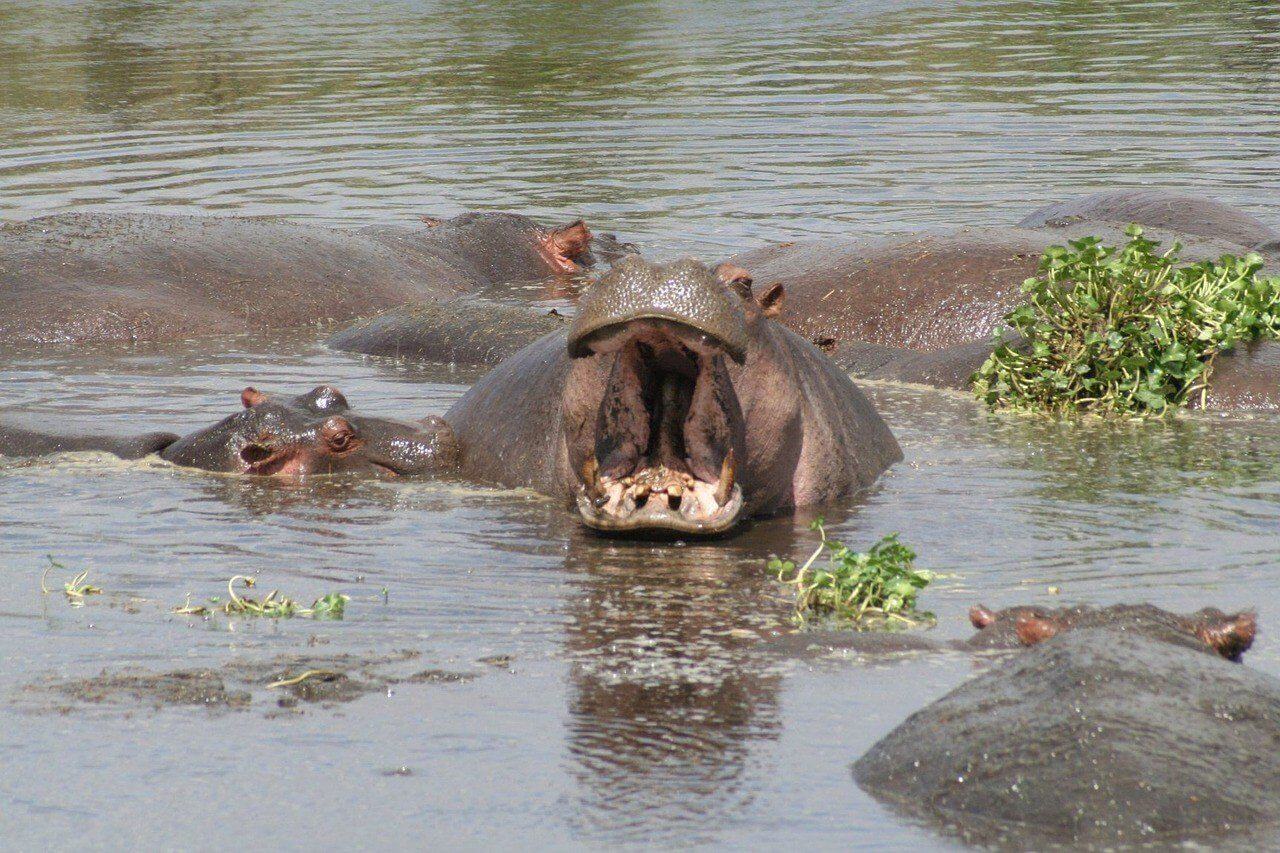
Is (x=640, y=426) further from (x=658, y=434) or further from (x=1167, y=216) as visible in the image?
(x=1167, y=216)

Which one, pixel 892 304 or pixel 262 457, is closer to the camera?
pixel 262 457

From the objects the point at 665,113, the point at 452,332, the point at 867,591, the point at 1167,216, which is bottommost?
the point at 867,591

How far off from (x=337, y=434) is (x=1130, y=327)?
9.65 feet

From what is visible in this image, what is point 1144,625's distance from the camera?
401 cm

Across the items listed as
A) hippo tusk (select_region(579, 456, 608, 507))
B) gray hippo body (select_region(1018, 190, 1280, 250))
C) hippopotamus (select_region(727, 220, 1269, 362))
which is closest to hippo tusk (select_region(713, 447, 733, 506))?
hippo tusk (select_region(579, 456, 608, 507))

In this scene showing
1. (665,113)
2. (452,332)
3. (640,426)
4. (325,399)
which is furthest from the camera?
(665,113)

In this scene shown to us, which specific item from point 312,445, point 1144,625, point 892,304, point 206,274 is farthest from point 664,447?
point 206,274

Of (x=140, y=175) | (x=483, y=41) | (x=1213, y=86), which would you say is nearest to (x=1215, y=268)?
(x=140, y=175)

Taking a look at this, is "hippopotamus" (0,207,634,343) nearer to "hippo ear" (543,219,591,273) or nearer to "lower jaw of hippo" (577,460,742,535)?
"hippo ear" (543,219,591,273)

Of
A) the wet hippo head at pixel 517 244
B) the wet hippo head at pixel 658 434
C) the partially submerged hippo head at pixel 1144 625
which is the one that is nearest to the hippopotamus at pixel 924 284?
the wet hippo head at pixel 517 244

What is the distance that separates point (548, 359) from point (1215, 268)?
3.00 meters

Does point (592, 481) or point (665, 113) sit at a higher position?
point (665, 113)

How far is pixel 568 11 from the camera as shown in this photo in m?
30.1

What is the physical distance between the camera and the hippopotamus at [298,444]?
6883 millimetres
